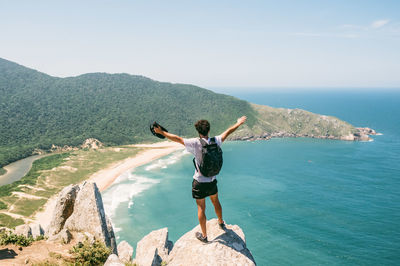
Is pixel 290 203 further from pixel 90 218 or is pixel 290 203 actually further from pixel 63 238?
pixel 63 238

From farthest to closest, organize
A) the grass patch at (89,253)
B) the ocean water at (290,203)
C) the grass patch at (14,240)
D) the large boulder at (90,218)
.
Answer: the ocean water at (290,203)
the large boulder at (90,218)
the grass patch at (14,240)
the grass patch at (89,253)

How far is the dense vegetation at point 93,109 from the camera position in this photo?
113m

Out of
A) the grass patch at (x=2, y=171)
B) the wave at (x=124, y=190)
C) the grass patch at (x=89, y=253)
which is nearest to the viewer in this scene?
the grass patch at (x=89, y=253)

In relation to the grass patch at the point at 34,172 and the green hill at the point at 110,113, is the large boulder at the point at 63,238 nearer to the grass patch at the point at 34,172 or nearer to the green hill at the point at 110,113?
the grass patch at the point at 34,172

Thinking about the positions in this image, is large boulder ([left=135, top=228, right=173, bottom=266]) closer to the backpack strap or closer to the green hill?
the backpack strap

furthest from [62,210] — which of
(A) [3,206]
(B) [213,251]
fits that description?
(A) [3,206]

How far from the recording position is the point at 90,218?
11.7 meters

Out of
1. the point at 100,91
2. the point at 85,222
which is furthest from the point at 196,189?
the point at 100,91

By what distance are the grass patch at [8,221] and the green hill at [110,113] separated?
2005 inches

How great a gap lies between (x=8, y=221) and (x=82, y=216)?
42.2 meters

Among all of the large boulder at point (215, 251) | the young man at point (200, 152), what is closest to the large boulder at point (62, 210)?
the large boulder at point (215, 251)

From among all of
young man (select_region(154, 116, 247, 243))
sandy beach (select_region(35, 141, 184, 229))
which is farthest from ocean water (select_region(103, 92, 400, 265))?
young man (select_region(154, 116, 247, 243))

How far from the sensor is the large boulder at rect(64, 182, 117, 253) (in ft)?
37.2

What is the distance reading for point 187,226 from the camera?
4347 cm
